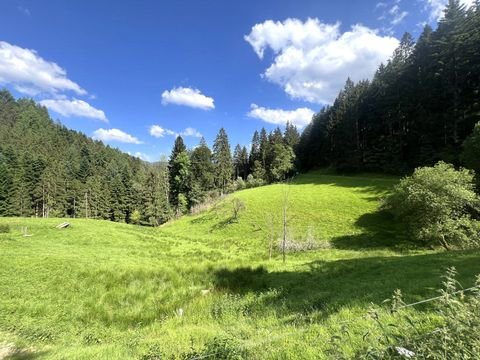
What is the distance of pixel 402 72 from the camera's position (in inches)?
1957

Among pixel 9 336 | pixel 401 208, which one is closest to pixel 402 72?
pixel 401 208

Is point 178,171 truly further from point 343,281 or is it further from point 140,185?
point 343,281

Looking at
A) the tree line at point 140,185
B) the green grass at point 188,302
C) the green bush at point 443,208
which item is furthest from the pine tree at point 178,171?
the green bush at point 443,208

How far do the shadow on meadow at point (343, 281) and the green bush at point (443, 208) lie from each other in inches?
307

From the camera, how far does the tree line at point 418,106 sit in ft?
125

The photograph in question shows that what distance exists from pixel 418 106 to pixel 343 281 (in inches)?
1753

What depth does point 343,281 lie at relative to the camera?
35.3 ft

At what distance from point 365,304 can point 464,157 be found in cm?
2780

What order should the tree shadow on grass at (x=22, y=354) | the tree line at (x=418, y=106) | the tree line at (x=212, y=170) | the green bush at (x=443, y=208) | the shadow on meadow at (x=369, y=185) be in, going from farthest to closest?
the tree line at (x=212, y=170) → the tree line at (x=418, y=106) → the shadow on meadow at (x=369, y=185) → the green bush at (x=443, y=208) → the tree shadow on grass at (x=22, y=354)

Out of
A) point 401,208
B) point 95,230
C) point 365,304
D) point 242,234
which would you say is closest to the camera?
point 365,304

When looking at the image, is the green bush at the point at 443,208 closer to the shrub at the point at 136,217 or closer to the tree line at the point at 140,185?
the tree line at the point at 140,185

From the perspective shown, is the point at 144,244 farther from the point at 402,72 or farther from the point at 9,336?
the point at 402,72

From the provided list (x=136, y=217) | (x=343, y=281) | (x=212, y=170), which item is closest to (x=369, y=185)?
(x=343, y=281)

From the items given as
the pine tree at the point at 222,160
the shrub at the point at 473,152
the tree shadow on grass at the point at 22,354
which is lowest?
the tree shadow on grass at the point at 22,354
